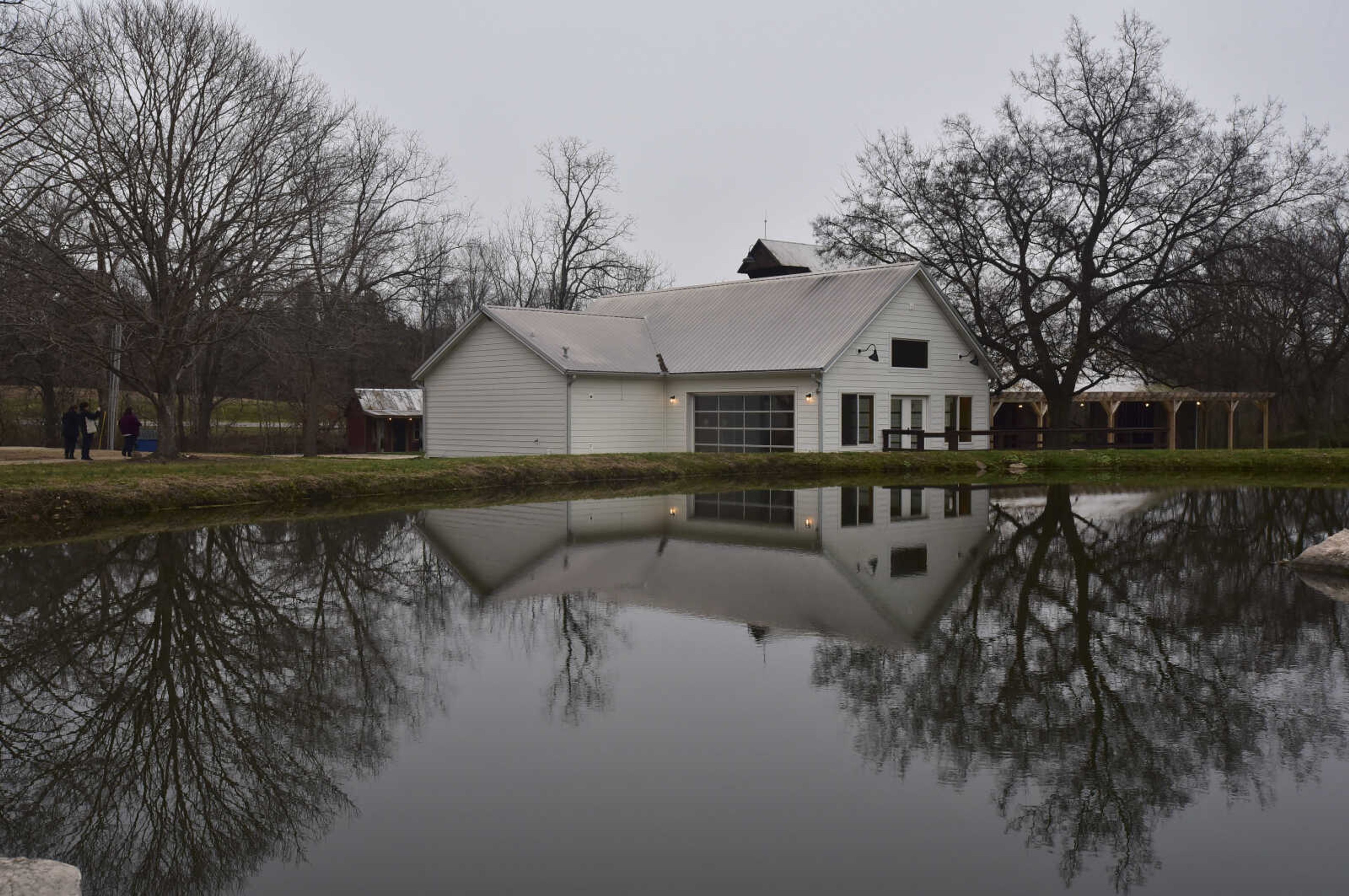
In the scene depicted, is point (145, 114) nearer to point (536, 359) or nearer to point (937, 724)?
point (536, 359)

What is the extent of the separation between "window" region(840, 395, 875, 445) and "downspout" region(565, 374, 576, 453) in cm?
679

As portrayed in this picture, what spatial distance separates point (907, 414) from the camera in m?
32.5

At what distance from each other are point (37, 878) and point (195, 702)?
3142 millimetres

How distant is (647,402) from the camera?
32.5 metres

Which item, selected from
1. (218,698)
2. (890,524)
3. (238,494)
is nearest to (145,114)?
(238,494)

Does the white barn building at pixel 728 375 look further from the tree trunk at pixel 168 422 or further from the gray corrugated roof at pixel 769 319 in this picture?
the tree trunk at pixel 168 422

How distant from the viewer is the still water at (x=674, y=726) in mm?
4797

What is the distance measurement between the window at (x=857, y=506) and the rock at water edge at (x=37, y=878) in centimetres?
1314

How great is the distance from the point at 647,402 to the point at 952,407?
8514 millimetres

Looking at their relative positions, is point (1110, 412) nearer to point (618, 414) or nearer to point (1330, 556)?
point (618, 414)

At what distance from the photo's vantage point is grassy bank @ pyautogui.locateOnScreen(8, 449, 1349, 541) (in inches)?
706

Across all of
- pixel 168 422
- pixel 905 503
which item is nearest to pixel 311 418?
pixel 168 422

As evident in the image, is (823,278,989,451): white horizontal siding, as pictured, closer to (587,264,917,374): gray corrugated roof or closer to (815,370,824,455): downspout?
(815,370,824,455): downspout

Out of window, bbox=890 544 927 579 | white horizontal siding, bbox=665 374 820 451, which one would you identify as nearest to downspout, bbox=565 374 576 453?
white horizontal siding, bbox=665 374 820 451
